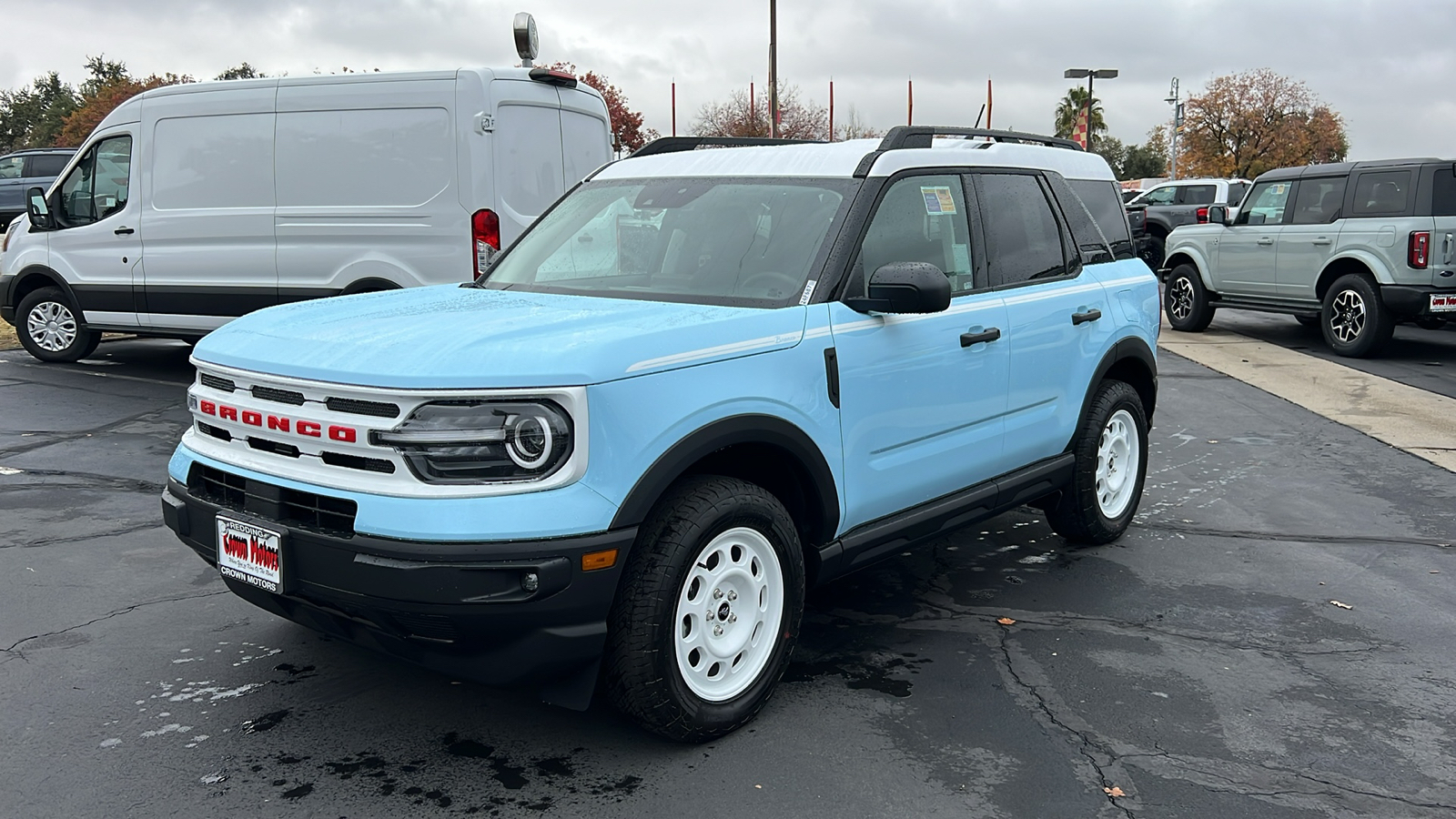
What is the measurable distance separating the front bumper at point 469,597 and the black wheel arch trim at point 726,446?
3.6 inches

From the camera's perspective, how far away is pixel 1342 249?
12.3 meters

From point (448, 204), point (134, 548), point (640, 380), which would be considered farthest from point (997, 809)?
point (448, 204)

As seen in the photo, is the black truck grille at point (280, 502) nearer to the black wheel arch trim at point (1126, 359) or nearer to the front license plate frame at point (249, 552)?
the front license plate frame at point (249, 552)

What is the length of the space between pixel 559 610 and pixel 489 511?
31 centimetres

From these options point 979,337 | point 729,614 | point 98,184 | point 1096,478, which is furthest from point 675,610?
point 98,184

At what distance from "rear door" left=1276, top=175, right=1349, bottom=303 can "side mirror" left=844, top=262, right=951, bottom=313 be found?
34.4ft

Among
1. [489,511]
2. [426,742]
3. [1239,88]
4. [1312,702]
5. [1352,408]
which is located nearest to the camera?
[489,511]

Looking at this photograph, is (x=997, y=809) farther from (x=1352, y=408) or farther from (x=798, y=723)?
(x=1352, y=408)

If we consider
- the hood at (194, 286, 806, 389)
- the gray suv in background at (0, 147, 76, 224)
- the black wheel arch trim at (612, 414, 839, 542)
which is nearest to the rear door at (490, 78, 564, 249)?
the hood at (194, 286, 806, 389)

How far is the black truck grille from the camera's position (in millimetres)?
3092

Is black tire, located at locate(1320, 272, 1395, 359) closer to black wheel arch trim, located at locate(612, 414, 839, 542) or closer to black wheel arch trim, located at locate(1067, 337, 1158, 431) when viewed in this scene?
black wheel arch trim, located at locate(1067, 337, 1158, 431)

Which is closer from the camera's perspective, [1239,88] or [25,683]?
[25,683]

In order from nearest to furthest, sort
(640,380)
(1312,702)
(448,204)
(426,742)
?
(640,380) < (426,742) < (1312,702) < (448,204)

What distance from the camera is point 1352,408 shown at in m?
9.48
